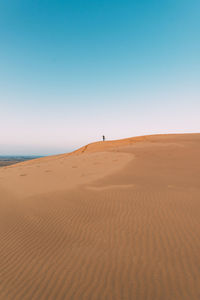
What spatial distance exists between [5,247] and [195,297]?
11.9 feet

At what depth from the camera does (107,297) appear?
216cm

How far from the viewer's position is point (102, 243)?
3.24 meters

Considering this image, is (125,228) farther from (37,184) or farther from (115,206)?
(37,184)

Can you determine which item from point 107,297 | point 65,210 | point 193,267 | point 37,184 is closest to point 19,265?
point 107,297

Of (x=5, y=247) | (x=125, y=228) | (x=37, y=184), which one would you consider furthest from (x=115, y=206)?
(x=37, y=184)

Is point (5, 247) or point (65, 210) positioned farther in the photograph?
point (65, 210)

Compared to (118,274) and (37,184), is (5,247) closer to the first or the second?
(118,274)

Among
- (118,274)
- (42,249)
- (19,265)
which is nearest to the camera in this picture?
(118,274)

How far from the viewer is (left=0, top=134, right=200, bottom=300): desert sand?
90.3 inches

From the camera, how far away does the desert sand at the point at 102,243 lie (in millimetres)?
2293

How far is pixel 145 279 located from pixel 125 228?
1373 mm

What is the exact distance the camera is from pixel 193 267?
2529 millimetres

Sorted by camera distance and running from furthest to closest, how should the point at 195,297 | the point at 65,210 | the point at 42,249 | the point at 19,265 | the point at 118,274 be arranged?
the point at 65,210 → the point at 42,249 → the point at 19,265 → the point at 118,274 → the point at 195,297

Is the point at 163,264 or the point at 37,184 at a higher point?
the point at 37,184
